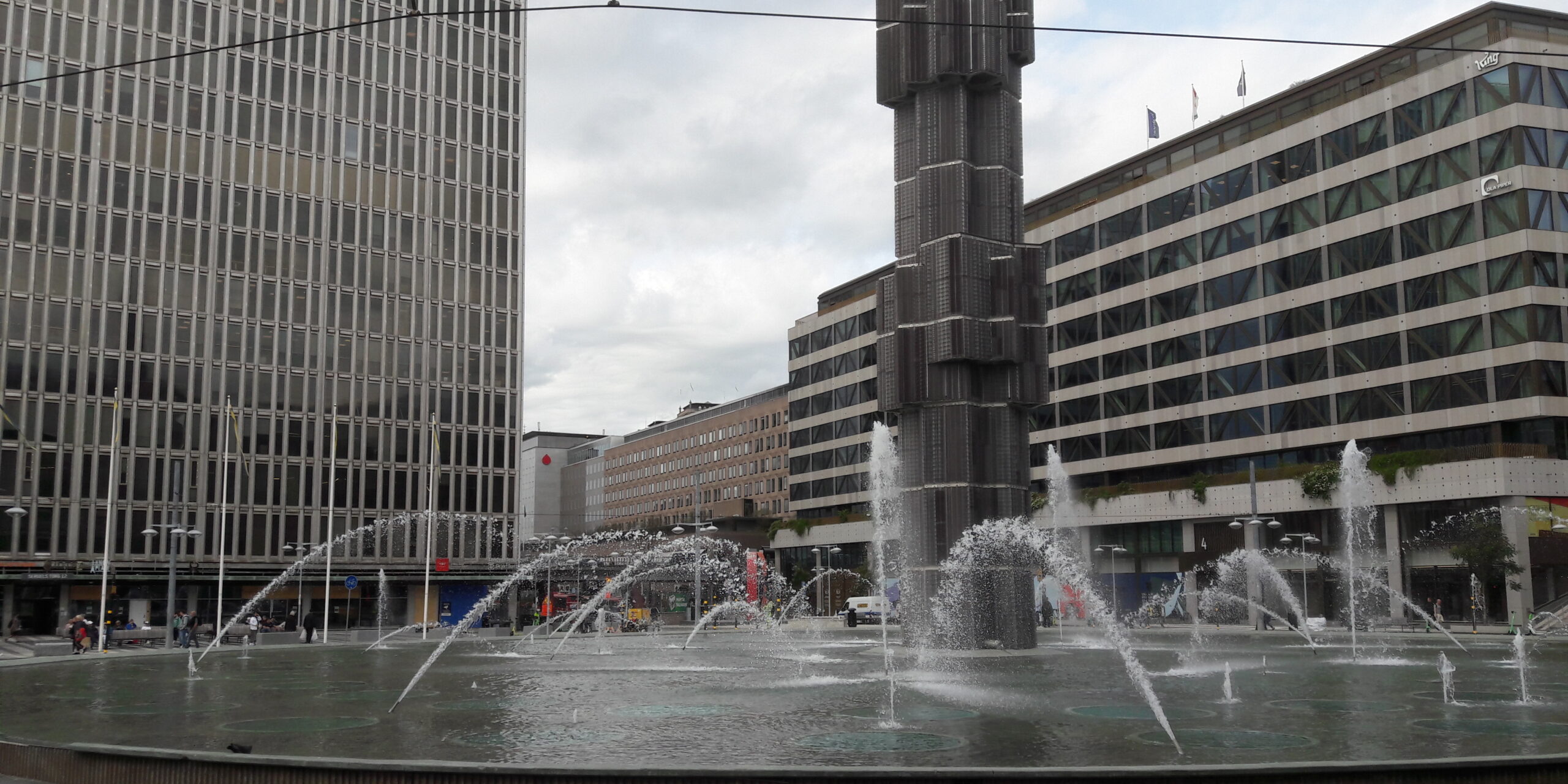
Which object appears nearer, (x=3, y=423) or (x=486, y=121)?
(x=3, y=423)

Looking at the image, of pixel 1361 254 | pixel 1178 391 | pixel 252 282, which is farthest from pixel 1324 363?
pixel 252 282

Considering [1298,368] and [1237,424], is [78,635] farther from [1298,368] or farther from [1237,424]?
[1298,368]

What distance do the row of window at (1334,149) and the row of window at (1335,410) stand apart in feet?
35.1

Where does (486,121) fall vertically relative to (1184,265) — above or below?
above

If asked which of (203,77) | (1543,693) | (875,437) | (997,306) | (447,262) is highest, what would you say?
(203,77)

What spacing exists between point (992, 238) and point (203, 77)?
63295 mm

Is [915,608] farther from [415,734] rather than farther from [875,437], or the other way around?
[415,734]

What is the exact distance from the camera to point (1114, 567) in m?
83.4

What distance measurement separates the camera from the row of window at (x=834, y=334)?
4309 inches

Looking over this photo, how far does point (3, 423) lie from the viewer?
78938 mm

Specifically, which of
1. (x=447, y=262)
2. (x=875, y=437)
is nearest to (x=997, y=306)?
(x=875, y=437)

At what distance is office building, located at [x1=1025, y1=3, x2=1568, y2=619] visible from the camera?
60.3 meters

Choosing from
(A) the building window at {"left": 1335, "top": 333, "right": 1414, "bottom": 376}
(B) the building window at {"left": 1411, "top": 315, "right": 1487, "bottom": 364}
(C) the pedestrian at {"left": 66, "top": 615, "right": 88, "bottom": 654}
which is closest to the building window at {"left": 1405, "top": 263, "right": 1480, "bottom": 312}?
(B) the building window at {"left": 1411, "top": 315, "right": 1487, "bottom": 364}

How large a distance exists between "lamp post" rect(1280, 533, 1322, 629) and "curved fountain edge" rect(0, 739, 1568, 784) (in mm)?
57250
